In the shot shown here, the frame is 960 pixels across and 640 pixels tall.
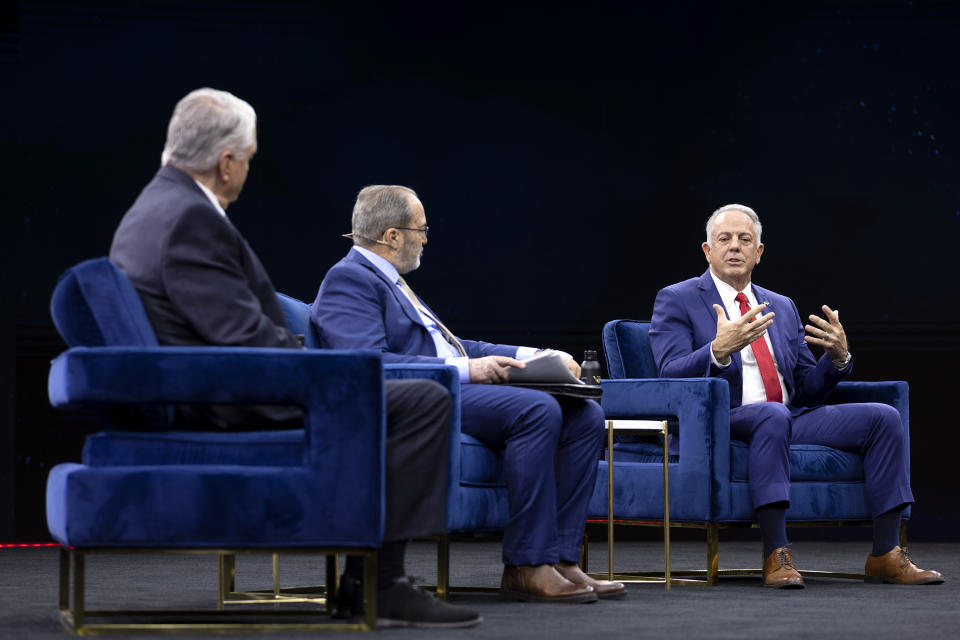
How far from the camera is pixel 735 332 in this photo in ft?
13.5

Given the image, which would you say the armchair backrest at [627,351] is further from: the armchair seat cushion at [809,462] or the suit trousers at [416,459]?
the suit trousers at [416,459]

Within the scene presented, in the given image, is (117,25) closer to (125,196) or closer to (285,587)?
(125,196)

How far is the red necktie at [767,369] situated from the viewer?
14.4 feet

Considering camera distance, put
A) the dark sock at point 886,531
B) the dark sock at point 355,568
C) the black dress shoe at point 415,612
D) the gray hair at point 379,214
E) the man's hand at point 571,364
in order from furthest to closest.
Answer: the dark sock at point 886,531 < the gray hair at point 379,214 < the man's hand at point 571,364 < the dark sock at point 355,568 < the black dress shoe at point 415,612

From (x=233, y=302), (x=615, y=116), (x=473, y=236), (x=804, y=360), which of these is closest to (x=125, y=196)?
(x=473, y=236)

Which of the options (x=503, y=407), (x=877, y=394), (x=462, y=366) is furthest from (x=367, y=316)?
(x=877, y=394)

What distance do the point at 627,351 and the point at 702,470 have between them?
2.22 feet

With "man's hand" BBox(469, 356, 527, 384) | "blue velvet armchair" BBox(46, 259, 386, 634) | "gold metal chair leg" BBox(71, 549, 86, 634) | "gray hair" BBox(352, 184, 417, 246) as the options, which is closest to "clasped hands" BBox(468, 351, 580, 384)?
"man's hand" BBox(469, 356, 527, 384)

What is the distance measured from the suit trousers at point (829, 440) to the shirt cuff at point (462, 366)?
41.1 inches

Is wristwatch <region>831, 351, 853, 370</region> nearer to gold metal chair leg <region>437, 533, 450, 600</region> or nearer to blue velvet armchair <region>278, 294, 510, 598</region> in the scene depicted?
blue velvet armchair <region>278, 294, 510, 598</region>

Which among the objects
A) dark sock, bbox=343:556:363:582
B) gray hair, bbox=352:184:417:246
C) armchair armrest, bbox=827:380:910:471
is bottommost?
dark sock, bbox=343:556:363:582

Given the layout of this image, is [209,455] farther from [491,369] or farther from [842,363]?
[842,363]

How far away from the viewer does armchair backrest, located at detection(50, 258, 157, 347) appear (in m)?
2.65

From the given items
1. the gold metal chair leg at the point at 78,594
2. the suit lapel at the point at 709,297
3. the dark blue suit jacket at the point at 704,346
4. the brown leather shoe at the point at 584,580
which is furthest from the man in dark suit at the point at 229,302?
the suit lapel at the point at 709,297
